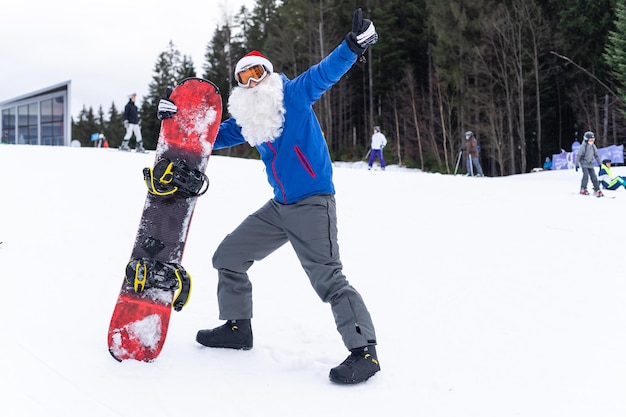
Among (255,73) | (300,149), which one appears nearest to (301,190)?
(300,149)

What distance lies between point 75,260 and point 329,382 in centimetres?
328

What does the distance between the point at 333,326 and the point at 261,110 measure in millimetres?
1643

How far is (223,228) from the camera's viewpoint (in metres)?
6.90

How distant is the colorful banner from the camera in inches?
813

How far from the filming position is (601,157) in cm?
2088

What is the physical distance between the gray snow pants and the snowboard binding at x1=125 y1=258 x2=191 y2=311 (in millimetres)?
237

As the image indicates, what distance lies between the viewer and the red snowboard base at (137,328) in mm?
2885

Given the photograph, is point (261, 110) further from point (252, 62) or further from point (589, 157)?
point (589, 157)

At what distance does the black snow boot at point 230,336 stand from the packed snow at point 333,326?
0.08 meters

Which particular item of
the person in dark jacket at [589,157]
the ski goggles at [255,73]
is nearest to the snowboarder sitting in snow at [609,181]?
the person in dark jacket at [589,157]

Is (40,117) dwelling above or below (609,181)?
above

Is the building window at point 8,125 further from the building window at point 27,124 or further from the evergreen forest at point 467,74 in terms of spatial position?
the evergreen forest at point 467,74

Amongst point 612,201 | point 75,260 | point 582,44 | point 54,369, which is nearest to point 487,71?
point 582,44

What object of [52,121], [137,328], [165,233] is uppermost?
[52,121]
